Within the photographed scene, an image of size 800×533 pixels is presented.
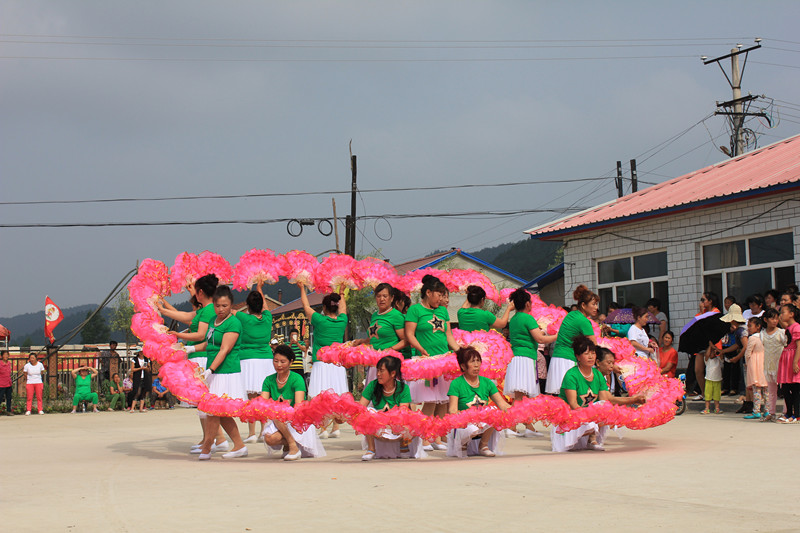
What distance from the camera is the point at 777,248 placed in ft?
53.7

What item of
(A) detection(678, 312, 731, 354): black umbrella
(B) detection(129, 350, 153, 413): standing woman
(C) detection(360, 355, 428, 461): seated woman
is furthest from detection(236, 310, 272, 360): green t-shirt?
(B) detection(129, 350, 153, 413): standing woman

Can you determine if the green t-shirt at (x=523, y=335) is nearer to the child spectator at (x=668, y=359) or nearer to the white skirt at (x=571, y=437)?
the white skirt at (x=571, y=437)

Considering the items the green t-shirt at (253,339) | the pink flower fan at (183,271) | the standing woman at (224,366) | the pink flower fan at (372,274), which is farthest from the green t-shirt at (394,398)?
the pink flower fan at (183,271)

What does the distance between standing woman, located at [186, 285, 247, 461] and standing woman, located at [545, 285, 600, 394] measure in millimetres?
3767

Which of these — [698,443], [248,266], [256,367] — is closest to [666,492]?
[698,443]

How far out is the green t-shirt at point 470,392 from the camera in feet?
30.2

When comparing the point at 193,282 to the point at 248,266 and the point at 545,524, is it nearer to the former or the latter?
the point at 248,266

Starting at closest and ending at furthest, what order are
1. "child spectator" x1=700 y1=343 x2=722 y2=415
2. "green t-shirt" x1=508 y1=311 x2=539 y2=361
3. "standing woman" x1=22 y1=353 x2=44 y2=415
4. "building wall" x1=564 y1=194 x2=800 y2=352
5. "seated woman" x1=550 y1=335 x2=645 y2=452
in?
"seated woman" x1=550 y1=335 x2=645 y2=452 < "green t-shirt" x1=508 y1=311 x2=539 y2=361 < "child spectator" x1=700 y1=343 x2=722 y2=415 < "building wall" x1=564 y1=194 x2=800 y2=352 < "standing woman" x1=22 y1=353 x2=44 y2=415

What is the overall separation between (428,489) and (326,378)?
4700 mm

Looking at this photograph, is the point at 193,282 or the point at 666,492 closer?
the point at 666,492

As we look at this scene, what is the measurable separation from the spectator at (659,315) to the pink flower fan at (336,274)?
8659 mm

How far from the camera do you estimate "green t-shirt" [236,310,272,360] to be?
1023cm

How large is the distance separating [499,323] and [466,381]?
6.69 ft

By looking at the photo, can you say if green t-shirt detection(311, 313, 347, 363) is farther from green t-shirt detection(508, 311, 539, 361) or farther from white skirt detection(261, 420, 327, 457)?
green t-shirt detection(508, 311, 539, 361)
